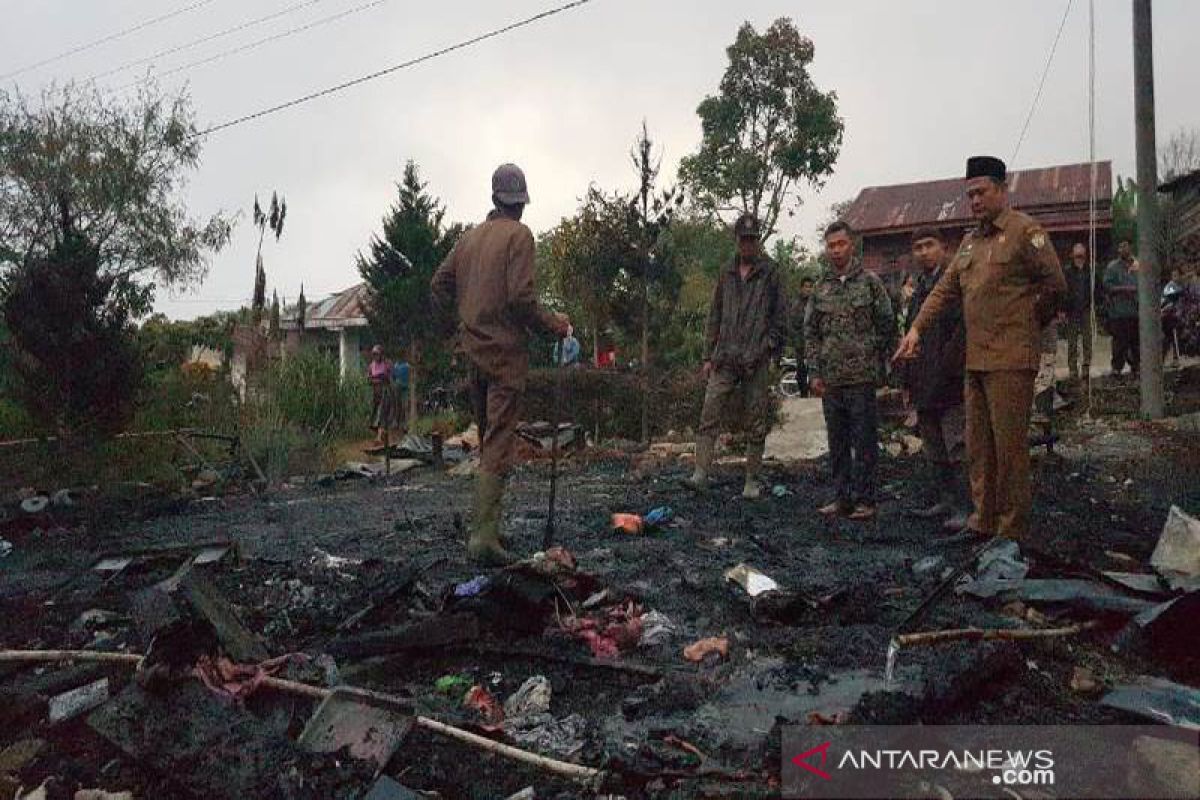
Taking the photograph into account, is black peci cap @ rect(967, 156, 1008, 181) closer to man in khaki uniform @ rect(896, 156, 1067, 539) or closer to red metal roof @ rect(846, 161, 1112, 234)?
man in khaki uniform @ rect(896, 156, 1067, 539)

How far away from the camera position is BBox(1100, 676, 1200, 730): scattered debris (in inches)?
89.0

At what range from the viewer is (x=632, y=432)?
527 inches

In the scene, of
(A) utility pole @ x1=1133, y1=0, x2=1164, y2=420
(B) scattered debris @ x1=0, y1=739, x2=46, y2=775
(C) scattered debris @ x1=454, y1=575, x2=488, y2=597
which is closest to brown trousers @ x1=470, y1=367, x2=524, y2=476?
(C) scattered debris @ x1=454, y1=575, x2=488, y2=597

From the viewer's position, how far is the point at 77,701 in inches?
114

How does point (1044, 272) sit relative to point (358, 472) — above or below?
above

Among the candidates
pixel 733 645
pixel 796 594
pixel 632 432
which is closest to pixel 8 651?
pixel 733 645

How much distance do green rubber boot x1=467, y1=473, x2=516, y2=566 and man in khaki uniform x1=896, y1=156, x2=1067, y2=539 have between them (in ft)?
7.66

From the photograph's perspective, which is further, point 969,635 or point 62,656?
point 62,656

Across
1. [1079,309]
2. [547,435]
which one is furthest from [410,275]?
[1079,309]

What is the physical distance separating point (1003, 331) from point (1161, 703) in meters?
2.49

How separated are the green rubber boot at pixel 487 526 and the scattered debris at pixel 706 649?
159 centimetres

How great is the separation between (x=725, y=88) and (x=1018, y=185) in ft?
32.7

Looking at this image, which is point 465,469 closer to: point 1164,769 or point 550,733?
point 550,733

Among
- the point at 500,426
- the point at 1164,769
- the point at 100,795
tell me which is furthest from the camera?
the point at 500,426
